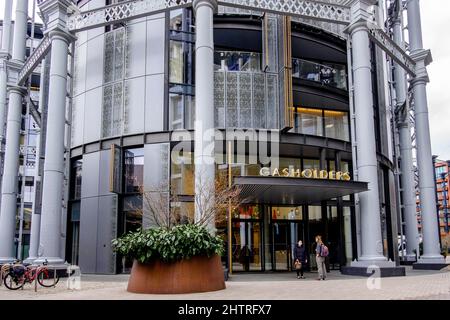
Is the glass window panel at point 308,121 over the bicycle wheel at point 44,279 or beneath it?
over

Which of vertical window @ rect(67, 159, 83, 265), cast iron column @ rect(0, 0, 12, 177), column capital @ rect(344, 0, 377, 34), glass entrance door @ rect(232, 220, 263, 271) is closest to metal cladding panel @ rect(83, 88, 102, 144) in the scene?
vertical window @ rect(67, 159, 83, 265)

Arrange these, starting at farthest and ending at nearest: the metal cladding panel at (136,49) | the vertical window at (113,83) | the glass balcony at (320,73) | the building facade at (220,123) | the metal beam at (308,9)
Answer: the glass balcony at (320,73)
the vertical window at (113,83)
the metal cladding panel at (136,49)
the metal beam at (308,9)
the building facade at (220,123)

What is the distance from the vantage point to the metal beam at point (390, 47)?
22641mm

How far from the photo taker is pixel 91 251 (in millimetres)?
23547

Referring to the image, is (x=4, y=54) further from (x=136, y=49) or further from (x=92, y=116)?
(x=136, y=49)

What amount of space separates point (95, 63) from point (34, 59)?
3193 mm

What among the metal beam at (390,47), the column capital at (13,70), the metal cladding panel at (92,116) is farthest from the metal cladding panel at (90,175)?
the metal beam at (390,47)

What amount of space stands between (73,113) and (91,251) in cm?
789

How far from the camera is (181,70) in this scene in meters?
23.7

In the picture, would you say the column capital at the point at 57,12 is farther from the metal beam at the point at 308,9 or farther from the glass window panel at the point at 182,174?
the metal beam at the point at 308,9

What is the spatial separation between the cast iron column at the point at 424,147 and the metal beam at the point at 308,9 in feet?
23.7

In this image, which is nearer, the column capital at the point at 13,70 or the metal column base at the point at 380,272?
the metal column base at the point at 380,272

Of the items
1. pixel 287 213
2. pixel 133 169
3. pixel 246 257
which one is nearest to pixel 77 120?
pixel 133 169
